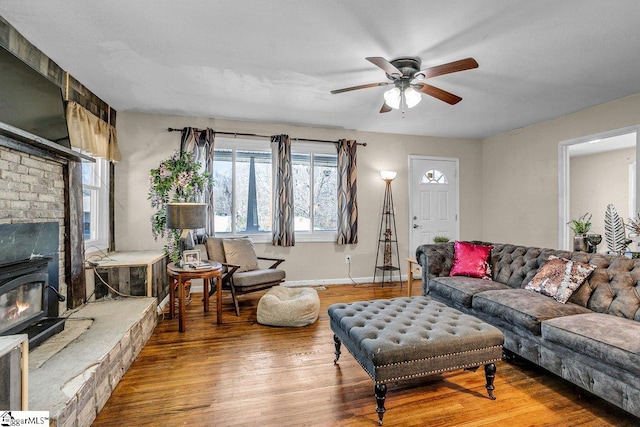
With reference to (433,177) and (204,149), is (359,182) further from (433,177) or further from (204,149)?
(204,149)

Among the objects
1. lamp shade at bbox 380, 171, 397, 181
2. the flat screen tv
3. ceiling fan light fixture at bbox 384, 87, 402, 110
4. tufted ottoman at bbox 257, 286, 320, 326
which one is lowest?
tufted ottoman at bbox 257, 286, 320, 326

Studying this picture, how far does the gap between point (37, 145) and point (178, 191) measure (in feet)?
5.26

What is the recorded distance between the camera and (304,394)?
6.59 ft

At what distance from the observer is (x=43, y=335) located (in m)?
2.00

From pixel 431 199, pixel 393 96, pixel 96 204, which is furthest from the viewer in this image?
pixel 431 199

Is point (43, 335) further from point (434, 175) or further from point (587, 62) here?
point (434, 175)

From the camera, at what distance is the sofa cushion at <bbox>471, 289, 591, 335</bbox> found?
2.19m

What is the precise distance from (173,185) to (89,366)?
252cm

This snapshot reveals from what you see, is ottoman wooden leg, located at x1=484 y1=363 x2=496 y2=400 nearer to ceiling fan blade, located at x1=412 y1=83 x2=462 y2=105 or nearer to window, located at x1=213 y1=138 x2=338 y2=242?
ceiling fan blade, located at x1=412 y1=83 x2=462 y2=105

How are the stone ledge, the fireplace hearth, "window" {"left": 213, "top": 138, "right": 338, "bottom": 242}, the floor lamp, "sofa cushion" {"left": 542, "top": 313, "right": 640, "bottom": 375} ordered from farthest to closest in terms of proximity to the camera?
the floor lamp, "window" {"left": 213, "top": 138, "right": 338, "bottom": 242}, the fireplace hearth, "sofa cushion" {"left": 542, "top": 313, "right": 640, "bottom": 375}, the stone ledge

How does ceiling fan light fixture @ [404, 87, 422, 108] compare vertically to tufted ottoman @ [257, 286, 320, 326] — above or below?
above

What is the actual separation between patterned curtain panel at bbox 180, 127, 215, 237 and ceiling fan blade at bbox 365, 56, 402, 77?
106 inches

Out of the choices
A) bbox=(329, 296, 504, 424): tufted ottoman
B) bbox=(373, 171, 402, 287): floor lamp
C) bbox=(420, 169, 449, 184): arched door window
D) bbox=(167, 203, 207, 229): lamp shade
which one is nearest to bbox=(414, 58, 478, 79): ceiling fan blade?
bbox=(329, 296, 504, 424): tufted ottoman

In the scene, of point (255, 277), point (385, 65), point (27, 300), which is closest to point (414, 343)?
point (385, 65)
